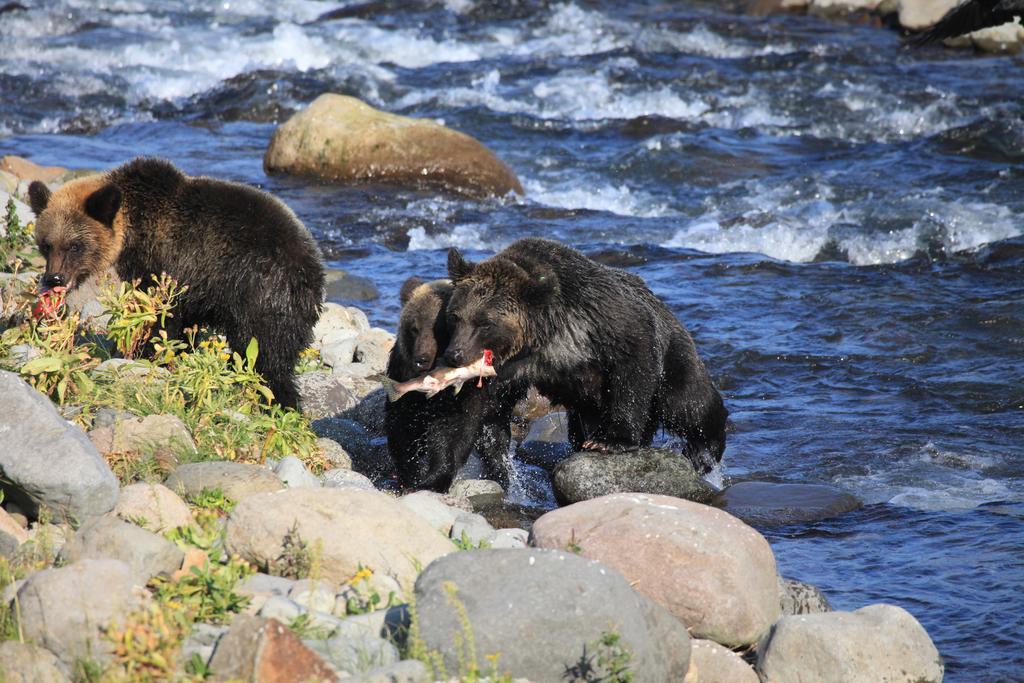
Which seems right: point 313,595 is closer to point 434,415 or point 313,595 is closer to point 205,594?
point 205,594

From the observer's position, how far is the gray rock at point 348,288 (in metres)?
11.8

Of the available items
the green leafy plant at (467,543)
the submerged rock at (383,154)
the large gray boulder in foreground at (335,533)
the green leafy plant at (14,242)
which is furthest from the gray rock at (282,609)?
the submerged rock at (383,154)

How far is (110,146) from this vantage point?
681 inches

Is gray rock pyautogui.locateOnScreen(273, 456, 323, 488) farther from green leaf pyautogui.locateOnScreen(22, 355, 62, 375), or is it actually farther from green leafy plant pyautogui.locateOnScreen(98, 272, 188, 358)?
green leaf pyautogui.locateOnScreen(22, 355, 62, 375)

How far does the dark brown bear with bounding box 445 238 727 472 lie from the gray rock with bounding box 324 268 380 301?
4.19 metres

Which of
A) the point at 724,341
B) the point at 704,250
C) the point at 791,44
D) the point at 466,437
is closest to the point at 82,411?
the point at 466,437

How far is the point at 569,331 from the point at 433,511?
1.80 metres

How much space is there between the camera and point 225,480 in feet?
18.7

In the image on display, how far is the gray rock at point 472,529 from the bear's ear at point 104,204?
3.16m

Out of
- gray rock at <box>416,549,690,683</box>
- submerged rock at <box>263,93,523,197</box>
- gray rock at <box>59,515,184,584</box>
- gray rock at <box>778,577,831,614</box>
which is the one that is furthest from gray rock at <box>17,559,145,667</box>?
submerged rock at <box>263,93,523,197</box>

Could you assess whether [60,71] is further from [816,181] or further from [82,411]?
[82,411]

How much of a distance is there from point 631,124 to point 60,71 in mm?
10222

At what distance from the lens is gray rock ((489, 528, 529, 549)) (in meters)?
5.82

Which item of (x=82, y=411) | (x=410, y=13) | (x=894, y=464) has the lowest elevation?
(x=894, y=464)
